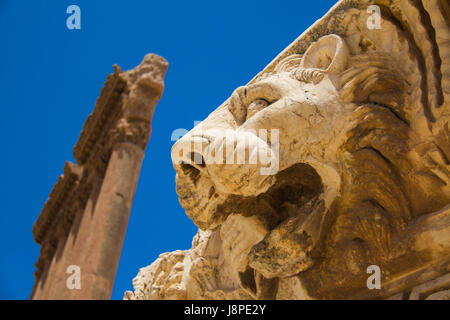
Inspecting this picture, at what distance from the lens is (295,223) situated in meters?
1.89

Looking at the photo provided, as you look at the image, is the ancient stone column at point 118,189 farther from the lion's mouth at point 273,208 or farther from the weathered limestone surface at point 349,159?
the weathered limestone surface at point 349,159

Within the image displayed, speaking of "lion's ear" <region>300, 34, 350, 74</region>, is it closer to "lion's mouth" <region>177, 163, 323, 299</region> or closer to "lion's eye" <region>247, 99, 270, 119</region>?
"lion's eye" <region>247, 99, 270, 119</region>

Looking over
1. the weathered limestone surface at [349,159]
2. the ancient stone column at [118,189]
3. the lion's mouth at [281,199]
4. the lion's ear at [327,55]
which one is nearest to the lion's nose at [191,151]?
the weathered limestone surface at [349,159]

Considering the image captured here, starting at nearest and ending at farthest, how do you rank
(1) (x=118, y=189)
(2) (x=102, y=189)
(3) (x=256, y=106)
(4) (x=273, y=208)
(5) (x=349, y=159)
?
1. (5) (x=349, y=159)
2. (3) (x=256, y=106)
3. (4) (x=273, y=208)
4. (1) (x=118, y=189)
5. (2) (x=102, y=189)

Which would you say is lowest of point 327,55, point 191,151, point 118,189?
point 191,151

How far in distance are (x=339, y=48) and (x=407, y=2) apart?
30 centimetres

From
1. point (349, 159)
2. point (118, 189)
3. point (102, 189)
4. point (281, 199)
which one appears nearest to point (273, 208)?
point (281, 199)

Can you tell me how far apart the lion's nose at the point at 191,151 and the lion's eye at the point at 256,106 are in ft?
0.75

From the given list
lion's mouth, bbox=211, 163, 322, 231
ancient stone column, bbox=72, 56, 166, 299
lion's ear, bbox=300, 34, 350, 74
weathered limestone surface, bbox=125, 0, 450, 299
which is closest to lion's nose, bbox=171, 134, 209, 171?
weathered limestone surface, bbox=125, 0, 450, 299

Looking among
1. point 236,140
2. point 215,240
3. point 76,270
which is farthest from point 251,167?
point 76,270

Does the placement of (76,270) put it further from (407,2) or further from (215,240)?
(407,2)

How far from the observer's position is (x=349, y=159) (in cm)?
181

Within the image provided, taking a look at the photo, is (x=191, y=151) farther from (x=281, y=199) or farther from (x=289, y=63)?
(x=289, y=63)

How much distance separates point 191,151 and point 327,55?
71cm
